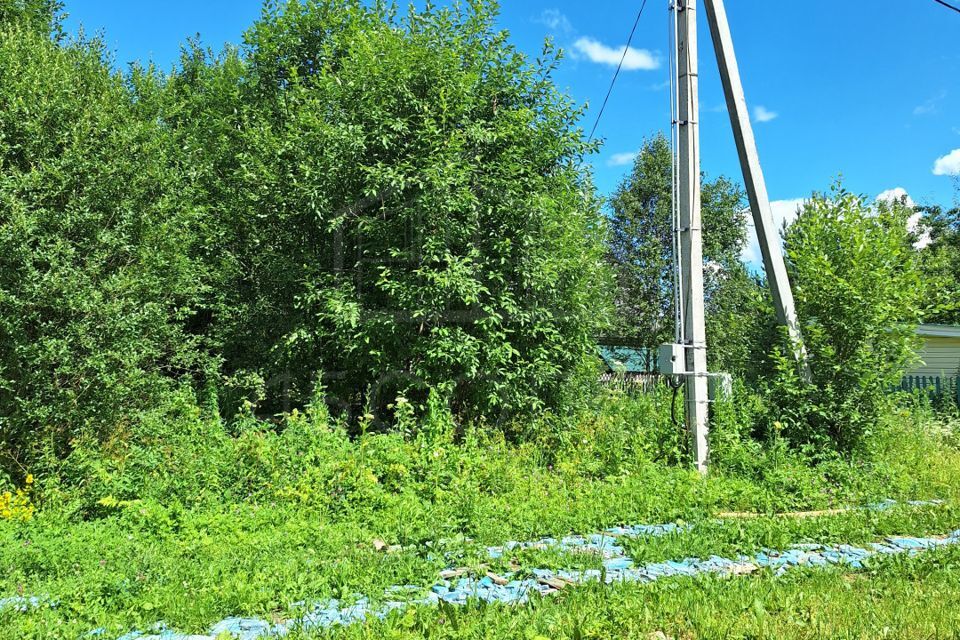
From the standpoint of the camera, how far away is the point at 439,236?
22.5 feet

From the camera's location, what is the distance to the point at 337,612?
3.30 metres

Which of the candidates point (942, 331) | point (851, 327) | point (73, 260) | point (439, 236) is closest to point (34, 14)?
point (73, 260)

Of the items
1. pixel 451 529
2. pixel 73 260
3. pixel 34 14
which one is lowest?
pixel 451 529

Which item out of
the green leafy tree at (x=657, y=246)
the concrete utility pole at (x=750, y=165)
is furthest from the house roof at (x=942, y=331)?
the concrete utility pole at (x=750, y=165)

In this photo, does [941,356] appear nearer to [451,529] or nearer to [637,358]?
[637,358]

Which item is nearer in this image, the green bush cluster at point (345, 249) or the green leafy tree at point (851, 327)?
the green bush cluster at point (345, 249)

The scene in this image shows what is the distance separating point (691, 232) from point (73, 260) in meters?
6.87

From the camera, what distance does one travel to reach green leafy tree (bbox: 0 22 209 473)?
6051 millimetres

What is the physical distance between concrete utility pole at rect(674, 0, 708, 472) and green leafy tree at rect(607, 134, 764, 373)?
47.2ft

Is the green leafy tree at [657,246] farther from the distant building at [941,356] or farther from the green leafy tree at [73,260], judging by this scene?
the green leafy tree at [73,260]

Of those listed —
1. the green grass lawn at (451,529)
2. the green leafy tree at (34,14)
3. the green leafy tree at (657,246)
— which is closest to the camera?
the green grass lawn at (451,529)

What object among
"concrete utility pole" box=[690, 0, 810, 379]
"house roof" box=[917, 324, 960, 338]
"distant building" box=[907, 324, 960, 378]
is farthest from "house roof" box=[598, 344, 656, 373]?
"concrete utility pole" box=[690, 0, 810, 379]

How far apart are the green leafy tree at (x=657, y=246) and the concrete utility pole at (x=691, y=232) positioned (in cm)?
1439

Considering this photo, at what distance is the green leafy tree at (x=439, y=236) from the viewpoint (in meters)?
6.84
